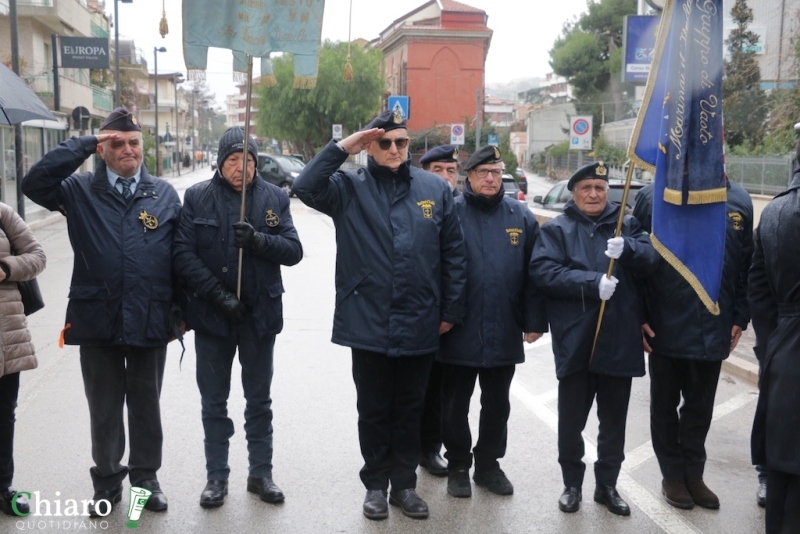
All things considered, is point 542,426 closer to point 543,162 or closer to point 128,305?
point 128,305

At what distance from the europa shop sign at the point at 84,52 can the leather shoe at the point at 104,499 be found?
23155mm

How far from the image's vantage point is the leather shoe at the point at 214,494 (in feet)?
16.2

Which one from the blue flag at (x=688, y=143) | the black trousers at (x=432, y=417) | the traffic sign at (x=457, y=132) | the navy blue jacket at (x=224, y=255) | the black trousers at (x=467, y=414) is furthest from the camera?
the traffic sign at (x=457, y=132)

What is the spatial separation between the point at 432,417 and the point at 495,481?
685 mm

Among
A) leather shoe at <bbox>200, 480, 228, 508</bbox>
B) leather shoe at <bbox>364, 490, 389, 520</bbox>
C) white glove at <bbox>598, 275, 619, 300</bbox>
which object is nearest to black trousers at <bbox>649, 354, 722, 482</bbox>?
white glove at <bbox>598, 275, 619, 300</bbox>

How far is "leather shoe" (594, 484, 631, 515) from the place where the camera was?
4945 millimetres

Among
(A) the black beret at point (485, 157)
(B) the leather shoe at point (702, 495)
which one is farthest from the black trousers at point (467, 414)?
(A) the black beret at point (485, 157)

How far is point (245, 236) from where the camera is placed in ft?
15.6

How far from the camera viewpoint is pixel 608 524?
4.81 meters

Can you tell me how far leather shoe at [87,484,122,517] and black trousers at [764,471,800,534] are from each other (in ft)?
10.7

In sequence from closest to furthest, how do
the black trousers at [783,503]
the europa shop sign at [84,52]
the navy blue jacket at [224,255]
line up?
the black trousers at [783,503], the navy blue jacket at [224,255], the europa shop sign at [84,52]

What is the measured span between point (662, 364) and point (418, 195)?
5.62ft

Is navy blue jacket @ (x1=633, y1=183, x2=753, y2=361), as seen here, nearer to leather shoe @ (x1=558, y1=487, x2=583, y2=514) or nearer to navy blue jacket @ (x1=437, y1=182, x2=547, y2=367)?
navy blue jacket @ (x1=437, y1=182, x2=547, y2=367)

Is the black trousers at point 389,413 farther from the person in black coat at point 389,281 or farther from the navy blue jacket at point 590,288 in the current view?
the navy blue jacket at point 590,288
